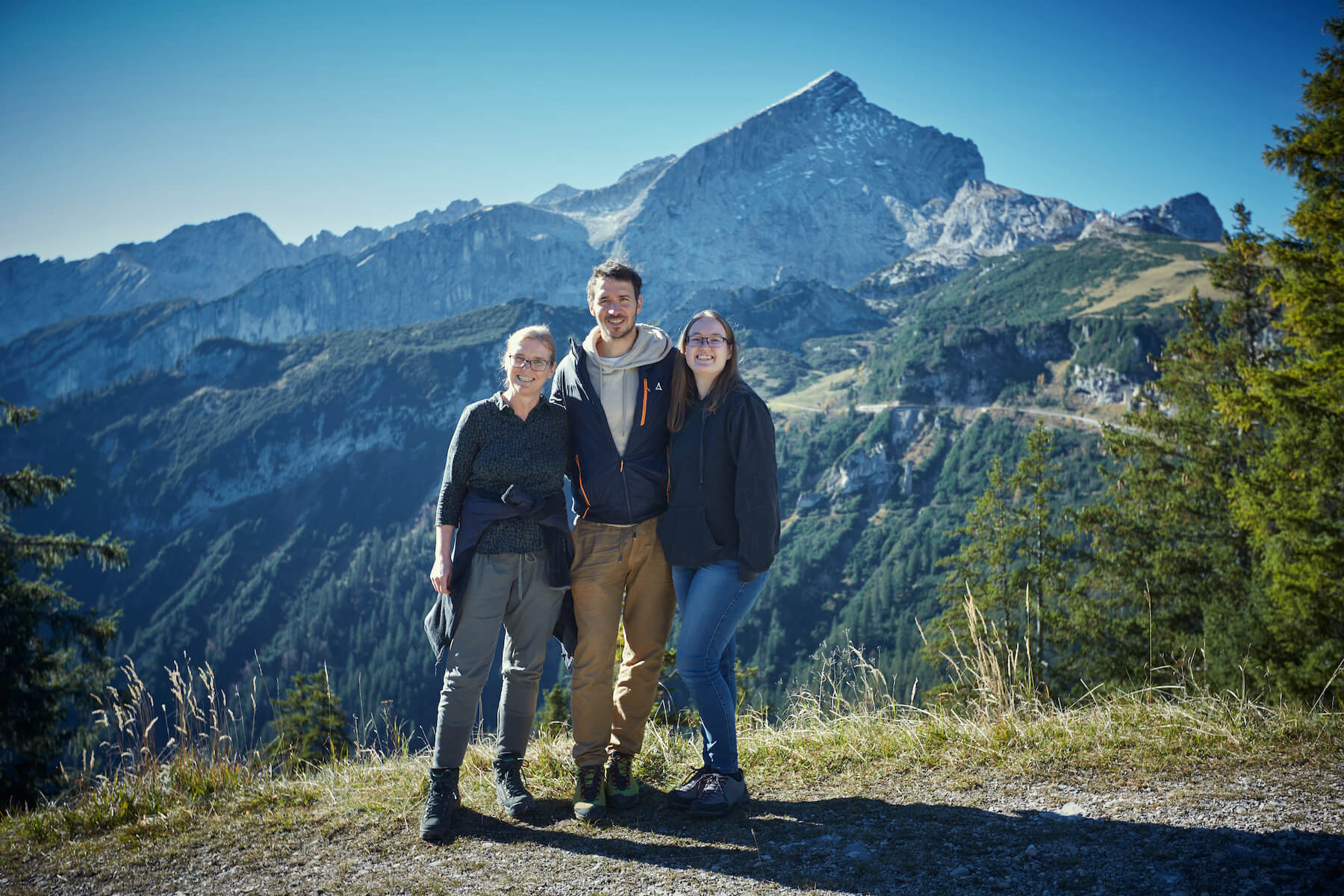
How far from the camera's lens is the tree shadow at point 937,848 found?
9.44 ft

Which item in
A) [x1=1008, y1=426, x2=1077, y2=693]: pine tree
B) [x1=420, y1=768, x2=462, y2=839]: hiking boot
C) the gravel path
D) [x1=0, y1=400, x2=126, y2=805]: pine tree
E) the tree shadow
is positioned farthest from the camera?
[x1=1008, y1=426, x2=1077, y2=693]: pine tree

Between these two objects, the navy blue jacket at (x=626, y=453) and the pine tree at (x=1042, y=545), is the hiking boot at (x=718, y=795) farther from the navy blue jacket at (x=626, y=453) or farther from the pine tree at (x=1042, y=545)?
the pine tree at (x=1042, y=545)

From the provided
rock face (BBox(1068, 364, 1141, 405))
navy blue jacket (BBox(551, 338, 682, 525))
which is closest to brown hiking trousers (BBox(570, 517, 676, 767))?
navy blue jacket (BBox(551, 338, 682, 525))

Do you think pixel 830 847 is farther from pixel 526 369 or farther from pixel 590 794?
pixel 526 369

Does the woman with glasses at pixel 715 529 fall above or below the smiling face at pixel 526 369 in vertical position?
below

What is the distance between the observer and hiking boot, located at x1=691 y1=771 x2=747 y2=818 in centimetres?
394

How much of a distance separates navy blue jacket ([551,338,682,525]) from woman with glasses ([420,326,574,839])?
0.56ft

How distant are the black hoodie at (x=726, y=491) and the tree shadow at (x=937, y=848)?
4.49 ft

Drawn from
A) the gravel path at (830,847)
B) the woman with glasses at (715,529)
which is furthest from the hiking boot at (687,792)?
the gravel path at (830,847)

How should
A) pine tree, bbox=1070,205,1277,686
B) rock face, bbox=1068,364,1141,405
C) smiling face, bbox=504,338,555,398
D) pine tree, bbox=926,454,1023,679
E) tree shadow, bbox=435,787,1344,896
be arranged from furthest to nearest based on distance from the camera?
rock face, bbox=1068,364,1141,405
pine tree, bbox=926,454,1023,679
pine tree, bbox=1070,205,1277,686
smiling face, bbox=504,338,555,398
tree shadow, bbox=435,787,1344,896

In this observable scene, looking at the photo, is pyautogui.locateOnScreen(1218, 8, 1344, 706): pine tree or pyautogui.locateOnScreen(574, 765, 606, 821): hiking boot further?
pyautogui.locateOnScreen(1218, 8, 1344, 706): pine tree

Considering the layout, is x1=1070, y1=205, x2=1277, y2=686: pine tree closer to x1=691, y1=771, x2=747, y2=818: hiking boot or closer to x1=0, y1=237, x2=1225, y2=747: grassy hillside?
x1=691, y1=771, x2=747, y2=818: hiking boot

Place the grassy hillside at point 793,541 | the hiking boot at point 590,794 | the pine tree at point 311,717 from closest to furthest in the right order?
the hiking boot at point 590,794 < the pine tree at point 311,717 < the grassy hillside at point 793,541

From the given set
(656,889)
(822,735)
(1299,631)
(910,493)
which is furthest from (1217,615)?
(910,493)
